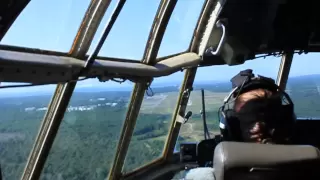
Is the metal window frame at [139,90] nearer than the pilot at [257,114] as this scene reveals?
No

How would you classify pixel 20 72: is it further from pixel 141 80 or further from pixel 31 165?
pixel 141 80

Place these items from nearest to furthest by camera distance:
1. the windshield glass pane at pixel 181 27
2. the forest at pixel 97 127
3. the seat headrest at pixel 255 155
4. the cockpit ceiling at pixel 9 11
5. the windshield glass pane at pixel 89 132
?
the seat headrest at pixel 255 155
the cockpit ceiling at pixel 9 11
the forest at pixel 97 127
the windshield glass pane at pixel 89 132
the windshield glass pane at pixel 181 27

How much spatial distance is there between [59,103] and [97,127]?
104 cm

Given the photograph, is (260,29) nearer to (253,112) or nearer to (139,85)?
(139,85)

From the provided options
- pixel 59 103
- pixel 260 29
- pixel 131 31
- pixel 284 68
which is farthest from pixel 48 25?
pixel 284 68

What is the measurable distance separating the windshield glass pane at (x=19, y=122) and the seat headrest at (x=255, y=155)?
1.94 meters

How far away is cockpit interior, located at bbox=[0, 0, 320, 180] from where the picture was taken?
3137 millimetres

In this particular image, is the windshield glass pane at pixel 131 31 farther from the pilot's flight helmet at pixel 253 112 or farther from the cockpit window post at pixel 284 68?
the cockpit window post at pixel 284 68

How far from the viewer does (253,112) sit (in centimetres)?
267

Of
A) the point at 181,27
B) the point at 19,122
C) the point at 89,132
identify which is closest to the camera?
the point at 19,122

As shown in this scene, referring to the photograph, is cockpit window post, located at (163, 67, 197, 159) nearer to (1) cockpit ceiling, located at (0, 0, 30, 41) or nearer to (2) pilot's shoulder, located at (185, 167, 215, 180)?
(1) cockpit ceiling, located at (0, 0, 30, 41)

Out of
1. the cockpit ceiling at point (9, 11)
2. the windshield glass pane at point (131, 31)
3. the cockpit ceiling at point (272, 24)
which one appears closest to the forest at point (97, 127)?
the windshield glass pane at point (131, 31)

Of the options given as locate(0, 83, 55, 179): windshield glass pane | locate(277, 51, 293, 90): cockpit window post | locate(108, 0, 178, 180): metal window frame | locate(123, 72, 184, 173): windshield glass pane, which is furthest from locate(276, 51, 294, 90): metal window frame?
locate(0, 83, 55, 179): windshield glass pane

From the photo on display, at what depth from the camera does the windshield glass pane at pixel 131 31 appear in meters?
4.48
